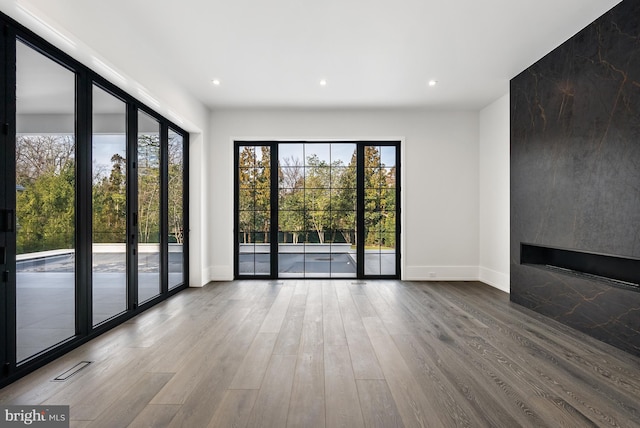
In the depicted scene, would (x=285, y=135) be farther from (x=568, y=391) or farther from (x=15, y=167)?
(x=568, y=391)

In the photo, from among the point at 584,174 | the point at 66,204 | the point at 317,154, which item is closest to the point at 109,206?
the point at 66,204

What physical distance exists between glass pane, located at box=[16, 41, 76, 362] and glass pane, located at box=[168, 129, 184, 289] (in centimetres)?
185

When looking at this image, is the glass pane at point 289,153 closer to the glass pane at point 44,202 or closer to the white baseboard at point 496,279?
the glass pane at point 44,202

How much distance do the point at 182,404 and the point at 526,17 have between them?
4113 mm

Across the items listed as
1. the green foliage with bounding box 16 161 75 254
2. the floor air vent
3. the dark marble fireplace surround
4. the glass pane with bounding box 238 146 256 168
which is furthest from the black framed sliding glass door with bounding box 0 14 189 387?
the dark marble fireplace surround

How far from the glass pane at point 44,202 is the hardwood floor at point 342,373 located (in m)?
0.34

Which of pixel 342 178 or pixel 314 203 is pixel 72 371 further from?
pixel 342 178

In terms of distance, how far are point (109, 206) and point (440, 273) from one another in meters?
4.88

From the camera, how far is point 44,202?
2564mm

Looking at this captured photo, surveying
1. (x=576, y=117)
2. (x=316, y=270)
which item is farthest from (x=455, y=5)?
(x=316, y=270)

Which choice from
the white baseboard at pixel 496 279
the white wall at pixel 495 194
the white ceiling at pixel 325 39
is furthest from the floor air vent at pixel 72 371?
the white wall at pixel 495 194

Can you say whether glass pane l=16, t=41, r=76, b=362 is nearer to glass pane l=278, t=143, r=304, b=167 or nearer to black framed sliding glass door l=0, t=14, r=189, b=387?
black framed sliding glass door l=0, t=14, r=189, b=387

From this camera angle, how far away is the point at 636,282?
9.96ft

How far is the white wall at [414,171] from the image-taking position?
5.64 meters
